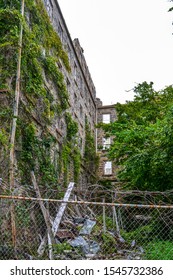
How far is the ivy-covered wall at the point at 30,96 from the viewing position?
10.2m

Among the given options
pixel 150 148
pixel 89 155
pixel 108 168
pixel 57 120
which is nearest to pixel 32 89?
pixel 57 120

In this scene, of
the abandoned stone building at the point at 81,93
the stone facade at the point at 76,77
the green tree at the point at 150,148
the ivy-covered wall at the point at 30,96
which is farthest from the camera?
the abandoned stone building at the point at 81,93

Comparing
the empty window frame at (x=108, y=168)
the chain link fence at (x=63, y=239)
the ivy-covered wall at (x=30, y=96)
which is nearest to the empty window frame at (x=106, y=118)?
the empty window frame at (x=108, y=168)

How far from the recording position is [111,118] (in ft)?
100

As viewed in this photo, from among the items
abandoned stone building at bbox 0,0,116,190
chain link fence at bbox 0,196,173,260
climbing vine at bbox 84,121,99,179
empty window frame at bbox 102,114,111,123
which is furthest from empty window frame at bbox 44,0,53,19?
empty window frame at bbox 102,114,111,123

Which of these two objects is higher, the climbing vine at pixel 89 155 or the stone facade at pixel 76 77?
the stone facade at pixel 76 77

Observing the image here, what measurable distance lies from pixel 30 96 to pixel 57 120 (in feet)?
12.5

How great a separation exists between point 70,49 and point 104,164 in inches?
484

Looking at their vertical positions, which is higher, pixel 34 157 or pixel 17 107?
pixel 17 107

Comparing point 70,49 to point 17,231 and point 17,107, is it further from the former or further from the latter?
point 17,231

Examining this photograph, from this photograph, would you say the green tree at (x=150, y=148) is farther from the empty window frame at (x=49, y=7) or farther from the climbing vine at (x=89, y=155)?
the empty window frame at (x=49, y=7)

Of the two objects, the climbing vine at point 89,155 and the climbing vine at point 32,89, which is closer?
the climbing vine at point 32,89

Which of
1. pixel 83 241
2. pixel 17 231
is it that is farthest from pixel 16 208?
pixel 83 241

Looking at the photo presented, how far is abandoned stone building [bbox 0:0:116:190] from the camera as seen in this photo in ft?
35.9
